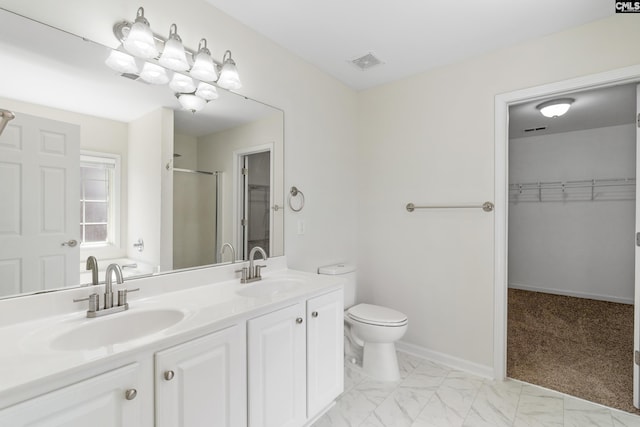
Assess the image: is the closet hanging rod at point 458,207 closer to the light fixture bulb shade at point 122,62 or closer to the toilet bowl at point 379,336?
the toilet bowl at point 379,336

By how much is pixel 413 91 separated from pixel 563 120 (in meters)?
2.47

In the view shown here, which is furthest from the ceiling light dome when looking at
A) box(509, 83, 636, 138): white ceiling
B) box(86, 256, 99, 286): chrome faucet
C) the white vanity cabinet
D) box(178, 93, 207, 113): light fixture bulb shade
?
box(509, 83, 636, 138): white ceiling

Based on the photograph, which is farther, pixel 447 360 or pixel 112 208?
pixel 447 360

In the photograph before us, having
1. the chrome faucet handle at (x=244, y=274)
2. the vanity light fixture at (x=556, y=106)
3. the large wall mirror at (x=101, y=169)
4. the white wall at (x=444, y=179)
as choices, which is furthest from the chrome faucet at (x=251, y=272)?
the vanity light fixture at (x=556, y=106)

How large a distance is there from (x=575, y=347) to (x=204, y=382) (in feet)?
10.3

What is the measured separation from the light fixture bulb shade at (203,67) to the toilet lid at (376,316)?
186cm

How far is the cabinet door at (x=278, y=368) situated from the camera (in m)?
1.32

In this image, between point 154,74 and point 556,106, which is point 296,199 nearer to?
point 154,74

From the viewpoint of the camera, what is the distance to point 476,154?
7.61 feet

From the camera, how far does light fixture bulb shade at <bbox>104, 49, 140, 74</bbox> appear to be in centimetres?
140

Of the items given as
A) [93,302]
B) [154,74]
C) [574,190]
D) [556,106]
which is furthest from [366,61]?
[574,190]

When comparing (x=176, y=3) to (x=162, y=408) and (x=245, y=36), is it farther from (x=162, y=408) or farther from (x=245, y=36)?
(x=162, y=408)

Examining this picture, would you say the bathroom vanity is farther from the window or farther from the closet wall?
the closet wall

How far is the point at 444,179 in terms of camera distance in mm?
2479
